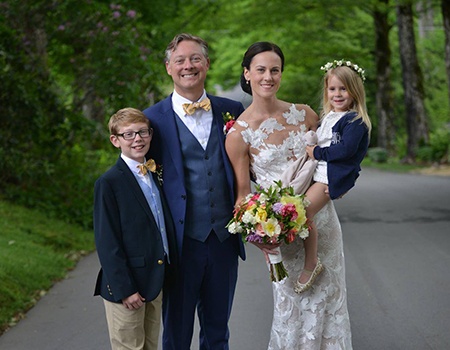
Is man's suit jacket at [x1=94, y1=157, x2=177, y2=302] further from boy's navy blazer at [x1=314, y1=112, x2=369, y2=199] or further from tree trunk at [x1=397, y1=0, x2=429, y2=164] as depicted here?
tree trunk at [x1=397, y1=0, x2=429, y2=164]

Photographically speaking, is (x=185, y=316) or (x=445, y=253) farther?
(x=445, y=253)

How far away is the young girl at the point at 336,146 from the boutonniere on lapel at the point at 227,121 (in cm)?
49

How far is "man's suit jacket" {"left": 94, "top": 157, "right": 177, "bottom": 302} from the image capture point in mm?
4824

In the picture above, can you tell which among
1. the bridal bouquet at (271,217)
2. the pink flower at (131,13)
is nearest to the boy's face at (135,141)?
the bridal bouquet at (271,217)

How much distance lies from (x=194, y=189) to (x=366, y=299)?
154 inches

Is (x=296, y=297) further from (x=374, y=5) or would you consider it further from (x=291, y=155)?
(x=374, y=5)

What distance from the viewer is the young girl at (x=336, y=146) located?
16.5 feet

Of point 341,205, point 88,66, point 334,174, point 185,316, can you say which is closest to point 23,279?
point 185,316

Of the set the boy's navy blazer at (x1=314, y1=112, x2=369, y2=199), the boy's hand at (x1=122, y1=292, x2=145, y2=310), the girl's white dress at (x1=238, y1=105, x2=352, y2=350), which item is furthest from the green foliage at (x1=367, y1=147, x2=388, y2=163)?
the boy's hand at (x1=122, y1=292, x2=145, y2=310)

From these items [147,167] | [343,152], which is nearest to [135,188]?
[147,167]

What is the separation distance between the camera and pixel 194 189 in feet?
16.7

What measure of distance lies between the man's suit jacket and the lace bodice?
729 millimetres

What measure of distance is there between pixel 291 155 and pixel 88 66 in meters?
10.9

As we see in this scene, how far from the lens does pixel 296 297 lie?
17.7 feet
